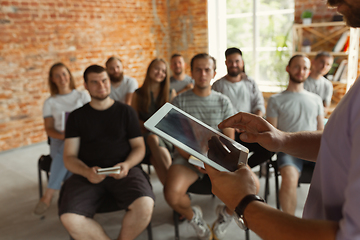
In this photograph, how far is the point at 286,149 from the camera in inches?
37.2

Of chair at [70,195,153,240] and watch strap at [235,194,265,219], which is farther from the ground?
watch strap at [235,194,265,219]

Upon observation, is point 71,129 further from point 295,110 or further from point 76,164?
point 295,110

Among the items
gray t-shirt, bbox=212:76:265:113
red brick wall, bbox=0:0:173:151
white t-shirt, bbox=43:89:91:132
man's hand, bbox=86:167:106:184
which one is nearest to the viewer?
gray t-shirt, bbox=212:76:265:113

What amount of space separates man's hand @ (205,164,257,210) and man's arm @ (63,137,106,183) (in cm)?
147

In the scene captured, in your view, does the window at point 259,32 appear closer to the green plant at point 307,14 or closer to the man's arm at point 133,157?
the green plant at point 307,14

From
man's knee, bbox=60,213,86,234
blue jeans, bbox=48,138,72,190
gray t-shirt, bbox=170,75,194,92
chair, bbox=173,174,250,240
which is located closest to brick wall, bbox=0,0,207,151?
gray t-shirt, bbox=170,75,194,92

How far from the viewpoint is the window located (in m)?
5.49

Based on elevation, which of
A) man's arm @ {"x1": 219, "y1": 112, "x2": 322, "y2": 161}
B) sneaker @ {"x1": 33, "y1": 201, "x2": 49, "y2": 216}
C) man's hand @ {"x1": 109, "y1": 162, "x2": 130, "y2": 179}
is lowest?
sneaker @ {"x1": 33, "y1": 201, "x2": 49, "y2": 216}

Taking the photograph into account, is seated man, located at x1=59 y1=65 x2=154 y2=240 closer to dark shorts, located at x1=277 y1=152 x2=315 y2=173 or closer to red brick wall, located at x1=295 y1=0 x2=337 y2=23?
dark shorts, located at x1=277 y1=152 x2=315 y2=173

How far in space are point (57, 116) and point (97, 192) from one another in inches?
49.9

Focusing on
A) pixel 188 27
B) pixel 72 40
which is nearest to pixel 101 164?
pixel 72 40

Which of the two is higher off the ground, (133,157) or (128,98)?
(128,98)

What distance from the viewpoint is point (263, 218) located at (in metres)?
0.64

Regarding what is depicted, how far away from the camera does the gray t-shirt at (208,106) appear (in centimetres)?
185
